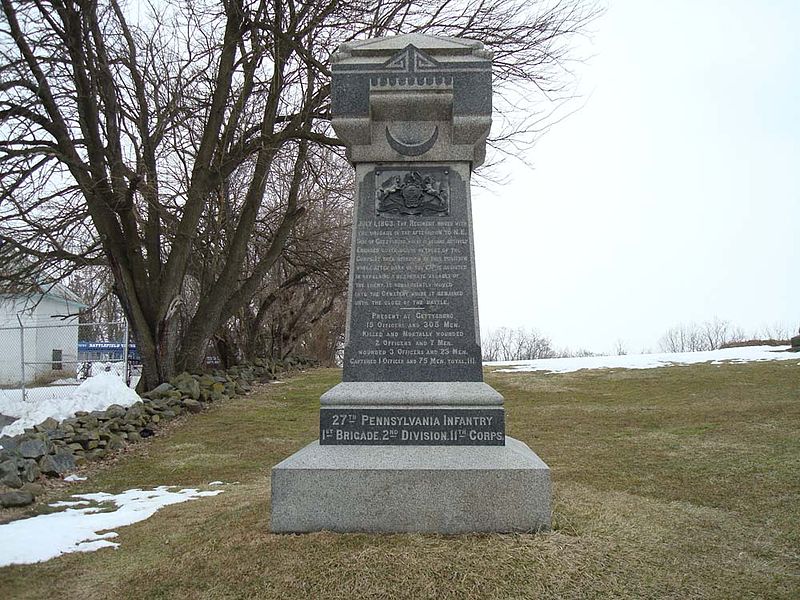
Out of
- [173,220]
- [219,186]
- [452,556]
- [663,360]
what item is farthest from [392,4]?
[663,360]

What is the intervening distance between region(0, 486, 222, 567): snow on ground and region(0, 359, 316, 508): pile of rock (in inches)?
33.8

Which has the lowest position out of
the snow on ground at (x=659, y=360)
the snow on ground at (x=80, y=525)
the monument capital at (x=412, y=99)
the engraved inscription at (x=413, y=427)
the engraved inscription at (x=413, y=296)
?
the snow on ground at (x=80, y=525)

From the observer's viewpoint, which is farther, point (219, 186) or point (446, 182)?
point (219, 186)

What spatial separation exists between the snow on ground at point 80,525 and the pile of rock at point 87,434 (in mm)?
858

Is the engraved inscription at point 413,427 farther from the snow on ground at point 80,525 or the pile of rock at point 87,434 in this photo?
the pile of rock at point 87,434

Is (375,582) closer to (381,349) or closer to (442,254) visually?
(381,349)

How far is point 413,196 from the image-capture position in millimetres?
5086

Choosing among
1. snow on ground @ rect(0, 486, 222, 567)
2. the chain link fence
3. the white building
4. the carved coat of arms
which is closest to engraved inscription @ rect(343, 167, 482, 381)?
the carved coat of arms

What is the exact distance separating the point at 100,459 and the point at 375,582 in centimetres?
681

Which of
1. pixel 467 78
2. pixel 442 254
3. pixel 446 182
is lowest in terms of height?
pixel 442 254

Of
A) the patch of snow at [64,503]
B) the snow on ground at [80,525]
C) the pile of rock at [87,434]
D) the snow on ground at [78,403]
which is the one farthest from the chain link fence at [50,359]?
the snow on ground at [80,525]

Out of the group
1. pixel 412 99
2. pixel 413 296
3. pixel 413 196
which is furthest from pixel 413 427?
pixel 412 99

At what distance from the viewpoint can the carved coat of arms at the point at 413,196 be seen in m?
5.08

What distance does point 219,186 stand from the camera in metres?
13.9
